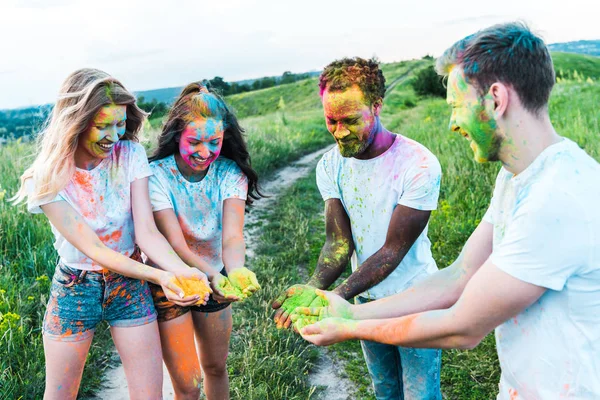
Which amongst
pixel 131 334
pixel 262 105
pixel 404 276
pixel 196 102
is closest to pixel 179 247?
pixel 131 334

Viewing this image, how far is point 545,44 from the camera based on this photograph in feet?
5.03

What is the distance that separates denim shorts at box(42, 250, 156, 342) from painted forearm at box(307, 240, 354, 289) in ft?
2.82

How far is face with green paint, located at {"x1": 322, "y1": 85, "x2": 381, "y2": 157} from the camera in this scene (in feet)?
8.00

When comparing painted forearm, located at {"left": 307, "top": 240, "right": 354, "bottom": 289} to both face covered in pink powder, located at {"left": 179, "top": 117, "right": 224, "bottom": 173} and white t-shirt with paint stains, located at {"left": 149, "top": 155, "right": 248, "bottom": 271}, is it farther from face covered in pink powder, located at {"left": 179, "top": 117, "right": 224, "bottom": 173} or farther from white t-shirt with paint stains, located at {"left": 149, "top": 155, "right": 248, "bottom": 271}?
face covered in pink powder, located at {"left": 179, "top": 117, "right": 224, "bottom": 173}

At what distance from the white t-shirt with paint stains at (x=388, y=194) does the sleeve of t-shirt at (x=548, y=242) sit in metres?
0.97

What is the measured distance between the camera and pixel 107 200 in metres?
2.50

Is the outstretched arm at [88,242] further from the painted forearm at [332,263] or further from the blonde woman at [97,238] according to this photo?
the painted forearm at [332,263]

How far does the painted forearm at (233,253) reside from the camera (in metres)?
2.72

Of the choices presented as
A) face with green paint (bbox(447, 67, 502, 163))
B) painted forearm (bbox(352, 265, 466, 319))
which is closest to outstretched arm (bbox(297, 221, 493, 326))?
painted forearm (bbox(352, 265, 466, 319))

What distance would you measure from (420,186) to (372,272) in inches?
18.1

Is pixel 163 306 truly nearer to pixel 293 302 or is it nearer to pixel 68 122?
pixel 293 302

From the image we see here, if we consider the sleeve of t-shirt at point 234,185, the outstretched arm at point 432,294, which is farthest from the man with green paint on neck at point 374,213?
the sleeve of t-shirt at point 234,185

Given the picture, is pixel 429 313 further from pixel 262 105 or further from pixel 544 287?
pixel 262 105

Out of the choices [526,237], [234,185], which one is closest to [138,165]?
[234,185]
